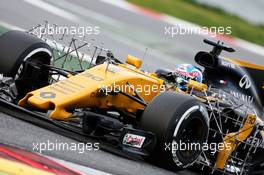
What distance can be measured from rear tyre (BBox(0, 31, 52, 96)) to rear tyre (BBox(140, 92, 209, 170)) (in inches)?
68.6

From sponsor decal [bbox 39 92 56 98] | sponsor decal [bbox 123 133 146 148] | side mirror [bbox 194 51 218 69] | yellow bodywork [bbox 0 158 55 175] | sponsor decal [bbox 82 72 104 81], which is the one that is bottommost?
yellow bodywork [bbox 0 158 55 175]

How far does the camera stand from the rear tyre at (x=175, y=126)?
717 centimetres

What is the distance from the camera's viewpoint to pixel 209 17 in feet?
53.0

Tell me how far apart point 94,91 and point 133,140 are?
0.69 metres

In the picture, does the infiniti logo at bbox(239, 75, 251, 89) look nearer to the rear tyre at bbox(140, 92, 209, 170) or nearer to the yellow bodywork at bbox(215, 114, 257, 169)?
the yellow bodywork at bbox(215, 114, 257, 169)

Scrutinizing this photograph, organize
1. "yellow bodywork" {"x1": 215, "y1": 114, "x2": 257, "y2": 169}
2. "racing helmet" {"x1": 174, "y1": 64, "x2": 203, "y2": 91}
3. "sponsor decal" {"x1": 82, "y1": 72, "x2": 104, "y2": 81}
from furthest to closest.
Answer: "racing helmet" {"x1": 174, "y1": 64, "x2": 203, "y2": 91}
"yellow bodywork" {"x1": 215, "y1": 114, "x2": 257, "y2": 169}
"sponsor decal" {"x1": 82, "y1": 72, "x2": 104, "y2": 81}

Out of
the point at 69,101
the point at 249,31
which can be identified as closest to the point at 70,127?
the point at 69,101

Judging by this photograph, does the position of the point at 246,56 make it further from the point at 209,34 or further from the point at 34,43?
the point at 34,43

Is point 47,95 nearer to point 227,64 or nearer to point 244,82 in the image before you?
point 227,64

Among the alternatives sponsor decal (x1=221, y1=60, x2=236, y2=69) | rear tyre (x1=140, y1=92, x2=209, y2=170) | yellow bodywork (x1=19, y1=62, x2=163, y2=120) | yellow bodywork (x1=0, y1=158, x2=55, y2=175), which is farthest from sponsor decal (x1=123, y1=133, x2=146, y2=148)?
sponsor decal (x1=221, y1=60, x2=236, y2=69)

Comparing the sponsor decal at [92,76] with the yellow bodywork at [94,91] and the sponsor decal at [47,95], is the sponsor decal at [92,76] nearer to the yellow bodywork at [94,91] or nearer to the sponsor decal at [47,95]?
the yellow bodywork at [94,91]

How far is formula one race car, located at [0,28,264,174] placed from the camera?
23.8 ft

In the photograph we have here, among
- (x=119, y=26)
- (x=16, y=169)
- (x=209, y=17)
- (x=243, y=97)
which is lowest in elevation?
(x=16, y=169)

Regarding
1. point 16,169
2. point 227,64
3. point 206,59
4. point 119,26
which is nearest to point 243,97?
point 227,64
